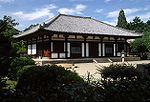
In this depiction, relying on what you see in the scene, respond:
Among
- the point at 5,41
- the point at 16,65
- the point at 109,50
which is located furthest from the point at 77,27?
the point at 5,41

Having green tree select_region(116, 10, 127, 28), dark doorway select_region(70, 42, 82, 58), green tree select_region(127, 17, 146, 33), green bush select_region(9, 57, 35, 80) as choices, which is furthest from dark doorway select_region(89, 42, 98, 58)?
green tree select_region(127, 17, 146, 33)

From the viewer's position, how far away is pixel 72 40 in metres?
16.3

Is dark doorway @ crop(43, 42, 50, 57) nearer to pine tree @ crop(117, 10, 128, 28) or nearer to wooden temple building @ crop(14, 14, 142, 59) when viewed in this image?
wooden temple building @ crop(14, 14, 142, 59)

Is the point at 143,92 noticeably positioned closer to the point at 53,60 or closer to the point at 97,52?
the point at 53,60

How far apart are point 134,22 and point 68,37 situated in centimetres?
4211

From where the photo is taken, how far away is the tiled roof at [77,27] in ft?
50.1

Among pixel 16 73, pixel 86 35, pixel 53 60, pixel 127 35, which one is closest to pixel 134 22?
pixel 127 35

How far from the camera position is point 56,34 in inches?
609

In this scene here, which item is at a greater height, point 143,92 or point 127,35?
point 127,35

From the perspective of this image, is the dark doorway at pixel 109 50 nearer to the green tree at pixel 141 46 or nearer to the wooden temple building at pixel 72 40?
the wooden temple building at pixel 72 40

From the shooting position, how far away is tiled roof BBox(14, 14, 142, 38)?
50.1 ft

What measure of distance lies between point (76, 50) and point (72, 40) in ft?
4.32

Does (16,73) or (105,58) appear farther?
(105,58)

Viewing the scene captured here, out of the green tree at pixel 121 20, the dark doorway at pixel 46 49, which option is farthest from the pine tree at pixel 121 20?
the dark doorway at pixel 46 49
